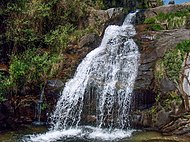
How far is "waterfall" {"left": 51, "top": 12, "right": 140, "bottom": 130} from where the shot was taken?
43.3 feet

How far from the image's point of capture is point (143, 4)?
25.0 meters

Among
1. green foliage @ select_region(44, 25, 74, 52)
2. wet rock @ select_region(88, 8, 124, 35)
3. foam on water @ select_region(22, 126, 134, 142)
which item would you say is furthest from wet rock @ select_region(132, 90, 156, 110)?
wet rock @ select_region(88, 8, 124, 35)

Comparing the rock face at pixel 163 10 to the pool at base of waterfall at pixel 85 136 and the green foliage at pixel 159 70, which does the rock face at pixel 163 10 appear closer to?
the green foliage at pixel 159 70

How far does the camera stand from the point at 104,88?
13.5 m

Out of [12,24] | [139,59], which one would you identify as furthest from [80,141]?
[12,24]

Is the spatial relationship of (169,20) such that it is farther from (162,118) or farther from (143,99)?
(162,118)

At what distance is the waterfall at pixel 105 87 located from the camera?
13.2 m

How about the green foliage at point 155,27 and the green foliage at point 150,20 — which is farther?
the green foliage at point 150,20

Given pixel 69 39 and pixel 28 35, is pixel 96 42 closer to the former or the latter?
pixel 69 39

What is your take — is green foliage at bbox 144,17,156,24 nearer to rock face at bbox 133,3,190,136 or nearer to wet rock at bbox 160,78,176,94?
rock face at bbox 133,3,190,136

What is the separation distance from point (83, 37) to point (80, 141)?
687 centimetres

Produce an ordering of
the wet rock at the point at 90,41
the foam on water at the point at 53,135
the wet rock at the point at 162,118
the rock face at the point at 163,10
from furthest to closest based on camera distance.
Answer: the rock face at the point at 163,10 → the wet rock at the point at 90,41 → the wet rock at the point at 162,118 → the foam on water at the point at 53,135

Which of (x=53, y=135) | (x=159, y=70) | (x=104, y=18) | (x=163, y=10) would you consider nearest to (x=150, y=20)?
(x=163, y=10)

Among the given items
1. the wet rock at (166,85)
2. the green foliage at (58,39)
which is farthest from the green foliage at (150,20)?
the wet rock at (166,85)
